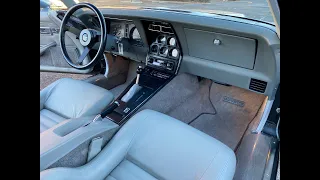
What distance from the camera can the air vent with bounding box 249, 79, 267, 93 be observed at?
1756 millimetres

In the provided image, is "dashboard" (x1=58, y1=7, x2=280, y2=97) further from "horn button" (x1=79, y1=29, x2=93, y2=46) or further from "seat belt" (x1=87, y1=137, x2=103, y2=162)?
"seat belt" (x1=87, y1=137, x2=103, y2=162)

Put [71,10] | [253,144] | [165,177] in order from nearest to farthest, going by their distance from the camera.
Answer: [165,177]
[253,144]
[71,10]

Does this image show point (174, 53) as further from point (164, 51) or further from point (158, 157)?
point (158, 157)

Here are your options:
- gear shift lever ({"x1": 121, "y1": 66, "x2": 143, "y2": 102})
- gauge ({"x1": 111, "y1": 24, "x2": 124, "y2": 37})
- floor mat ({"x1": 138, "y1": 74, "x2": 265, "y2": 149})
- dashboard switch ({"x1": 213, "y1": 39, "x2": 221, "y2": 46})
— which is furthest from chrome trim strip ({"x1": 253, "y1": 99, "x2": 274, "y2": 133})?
gauge ({"x1": 111, "y1": 24, "x2": 124, "y2": 37})

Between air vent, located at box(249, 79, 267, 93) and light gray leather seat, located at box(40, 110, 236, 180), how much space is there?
77 centimetres

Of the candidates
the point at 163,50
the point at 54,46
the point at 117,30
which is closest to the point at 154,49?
the point at 163,50

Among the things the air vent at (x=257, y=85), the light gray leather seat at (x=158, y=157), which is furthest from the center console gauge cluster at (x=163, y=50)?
the light gray leather seat at (x=158, y=157)

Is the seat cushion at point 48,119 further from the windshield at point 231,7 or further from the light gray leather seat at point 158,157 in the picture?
the windshield at point 231,7

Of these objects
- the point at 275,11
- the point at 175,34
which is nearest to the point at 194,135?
the point at 275,11

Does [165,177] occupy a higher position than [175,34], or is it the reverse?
[175,34]

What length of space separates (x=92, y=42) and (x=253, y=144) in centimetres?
132

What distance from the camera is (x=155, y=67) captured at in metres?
2.27
